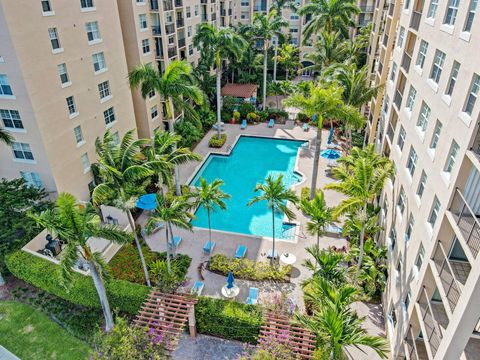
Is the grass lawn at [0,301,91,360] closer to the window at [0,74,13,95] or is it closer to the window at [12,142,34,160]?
the window at [12,142,34,160]

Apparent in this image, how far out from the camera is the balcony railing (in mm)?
10297

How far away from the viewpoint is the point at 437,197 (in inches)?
523

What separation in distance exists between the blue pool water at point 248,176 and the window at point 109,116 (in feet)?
30.7

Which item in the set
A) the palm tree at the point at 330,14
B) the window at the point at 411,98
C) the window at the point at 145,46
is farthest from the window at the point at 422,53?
the palm tree at the point at 330,14

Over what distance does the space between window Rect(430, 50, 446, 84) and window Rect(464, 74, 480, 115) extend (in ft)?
13.4

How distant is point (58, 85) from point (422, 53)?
75.5 ft

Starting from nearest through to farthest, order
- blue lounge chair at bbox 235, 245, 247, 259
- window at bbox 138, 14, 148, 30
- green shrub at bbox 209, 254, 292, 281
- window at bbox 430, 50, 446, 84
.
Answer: window at bbox 430, 50, 446, 84, green shrub at bbox 209, 254, 292, 281, blue lounge chair at bbox 235, 245, 247, 259, window at bbox 138, 14, 148, 30

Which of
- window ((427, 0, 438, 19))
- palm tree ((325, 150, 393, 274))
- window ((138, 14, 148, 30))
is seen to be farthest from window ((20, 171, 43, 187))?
window ((427, 0, 438, 19))

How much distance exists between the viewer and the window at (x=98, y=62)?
88.7 feet

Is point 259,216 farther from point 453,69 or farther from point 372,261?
point 453,69

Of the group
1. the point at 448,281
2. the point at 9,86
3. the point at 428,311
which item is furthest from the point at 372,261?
the point at 9,86

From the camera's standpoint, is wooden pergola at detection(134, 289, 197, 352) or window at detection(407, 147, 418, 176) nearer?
window at detection(407, 147, 418, 176)

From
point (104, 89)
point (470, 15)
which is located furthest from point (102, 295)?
point (470, 15)

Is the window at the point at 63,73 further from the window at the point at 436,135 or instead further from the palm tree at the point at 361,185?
the window at the point at 436,135
